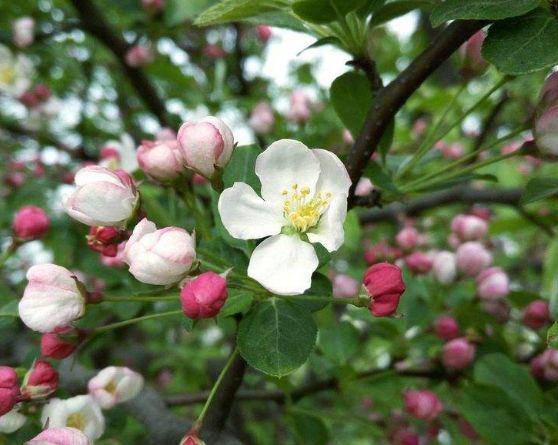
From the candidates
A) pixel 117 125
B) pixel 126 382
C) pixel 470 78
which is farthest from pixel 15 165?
pixel 470 78

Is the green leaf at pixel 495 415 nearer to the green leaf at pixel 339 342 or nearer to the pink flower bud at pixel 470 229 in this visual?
the green leaf at pixel 339 342

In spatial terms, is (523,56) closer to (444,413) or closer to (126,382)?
(126,382)

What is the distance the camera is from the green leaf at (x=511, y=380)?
4.30 ft

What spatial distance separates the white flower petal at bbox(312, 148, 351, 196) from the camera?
96 cm

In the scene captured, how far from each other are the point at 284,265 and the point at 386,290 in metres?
0.15

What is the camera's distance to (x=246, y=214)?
39.4 inches

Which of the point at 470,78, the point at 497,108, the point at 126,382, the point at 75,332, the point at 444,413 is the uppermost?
the point at 470,78

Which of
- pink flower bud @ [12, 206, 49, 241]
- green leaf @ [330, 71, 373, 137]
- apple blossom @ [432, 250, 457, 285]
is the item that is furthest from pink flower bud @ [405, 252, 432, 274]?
pink flower bud @ [12, 206, 49, 241]

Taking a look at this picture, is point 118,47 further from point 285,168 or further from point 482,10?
point 482,10

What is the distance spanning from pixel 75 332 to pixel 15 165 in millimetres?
2117

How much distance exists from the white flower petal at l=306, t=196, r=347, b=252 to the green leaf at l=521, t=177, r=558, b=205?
31cm

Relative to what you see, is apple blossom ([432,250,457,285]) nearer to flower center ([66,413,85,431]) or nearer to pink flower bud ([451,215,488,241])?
pink flower bud ([451,215,488,241])

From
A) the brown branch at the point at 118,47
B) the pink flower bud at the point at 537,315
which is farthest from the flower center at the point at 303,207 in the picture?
the brown branch at the point at 118,47

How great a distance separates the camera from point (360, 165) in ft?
3.45
